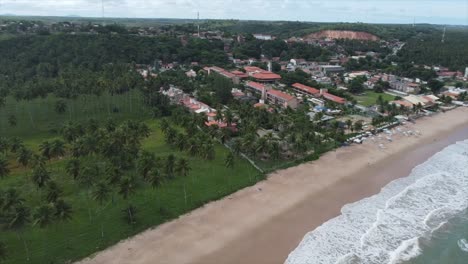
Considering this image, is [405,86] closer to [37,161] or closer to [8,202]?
[37,161]

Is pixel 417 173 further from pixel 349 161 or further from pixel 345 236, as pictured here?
pixel 345 236

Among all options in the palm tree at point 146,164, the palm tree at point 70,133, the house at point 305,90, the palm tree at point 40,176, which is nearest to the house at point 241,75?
the house at point 305,90

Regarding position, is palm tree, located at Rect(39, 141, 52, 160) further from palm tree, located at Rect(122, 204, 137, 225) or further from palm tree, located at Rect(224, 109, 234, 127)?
palm tree, located at Rect(224, 109, 234, 127)

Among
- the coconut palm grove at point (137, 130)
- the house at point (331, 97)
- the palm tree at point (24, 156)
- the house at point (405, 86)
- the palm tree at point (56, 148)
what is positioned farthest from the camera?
Answer: the house at point (405, 86)

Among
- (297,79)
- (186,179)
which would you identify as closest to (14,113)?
(186,179)

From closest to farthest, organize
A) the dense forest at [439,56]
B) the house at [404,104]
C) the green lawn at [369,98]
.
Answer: the house at [404,104] → the green lawn at [369,98] → the dense forest at [439,56]

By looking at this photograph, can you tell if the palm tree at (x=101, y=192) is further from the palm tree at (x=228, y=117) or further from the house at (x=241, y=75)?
the house at (x=241, y=75)
